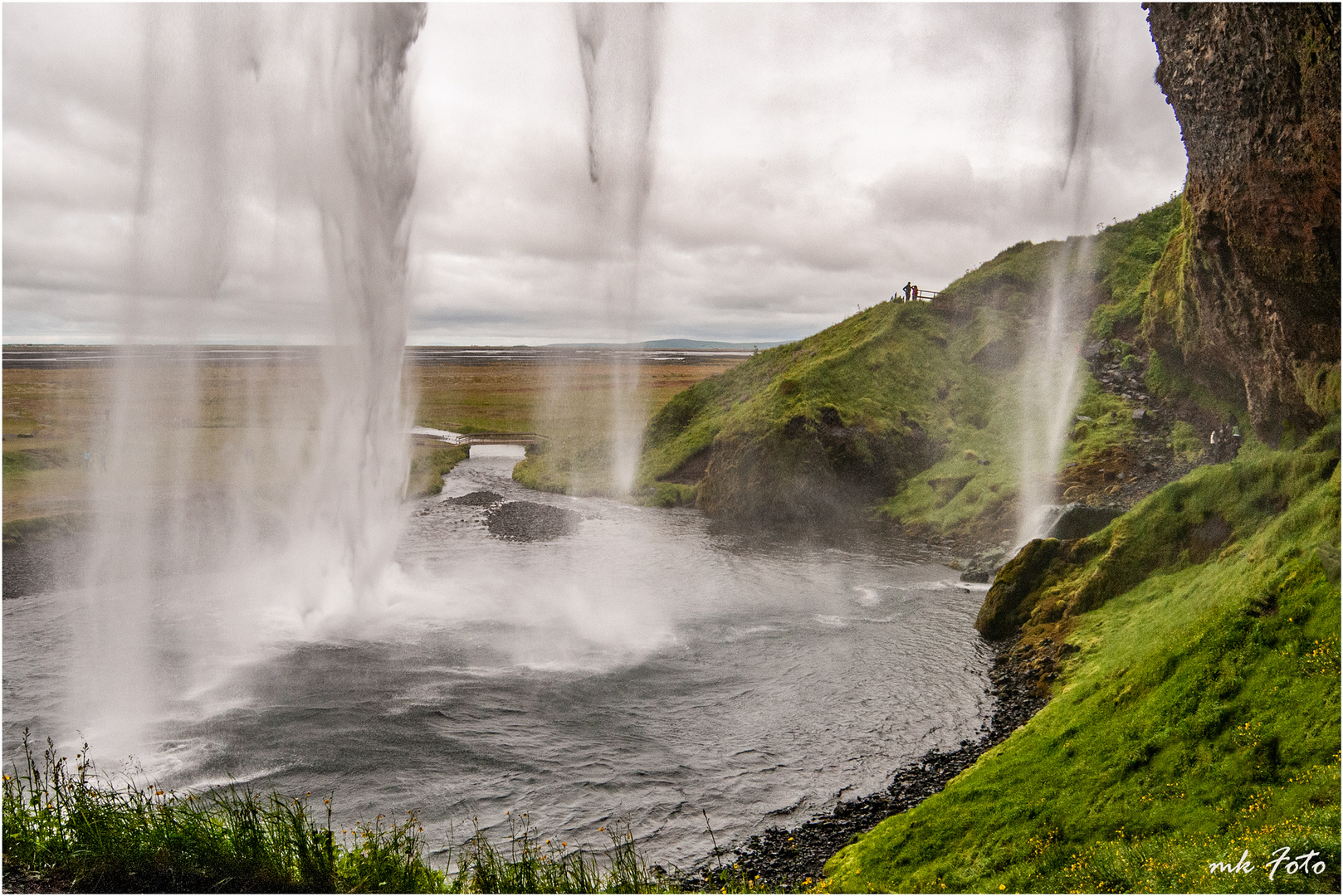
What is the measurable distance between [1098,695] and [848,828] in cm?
774

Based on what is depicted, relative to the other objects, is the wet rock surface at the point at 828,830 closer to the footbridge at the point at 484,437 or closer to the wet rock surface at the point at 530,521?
the wet rock surface at the point at 530,521

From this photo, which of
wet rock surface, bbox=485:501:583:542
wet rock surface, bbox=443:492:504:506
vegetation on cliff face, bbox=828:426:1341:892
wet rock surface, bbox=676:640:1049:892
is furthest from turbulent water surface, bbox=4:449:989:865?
wet rock surface, bbox=443:492:504:506

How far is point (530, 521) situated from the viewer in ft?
190

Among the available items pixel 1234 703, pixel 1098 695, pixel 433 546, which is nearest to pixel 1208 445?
pixel 1098 695

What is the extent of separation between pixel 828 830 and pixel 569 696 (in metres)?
10.4

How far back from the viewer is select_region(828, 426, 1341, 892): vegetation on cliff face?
13586 millimetres

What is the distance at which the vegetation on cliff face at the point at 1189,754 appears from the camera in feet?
44.6

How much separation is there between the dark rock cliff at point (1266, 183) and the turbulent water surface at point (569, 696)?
47.1 ft

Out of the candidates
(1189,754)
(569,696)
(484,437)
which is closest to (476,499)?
(569,696)

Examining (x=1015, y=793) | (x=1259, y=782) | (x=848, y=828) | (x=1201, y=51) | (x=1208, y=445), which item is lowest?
(x=848, y=828)

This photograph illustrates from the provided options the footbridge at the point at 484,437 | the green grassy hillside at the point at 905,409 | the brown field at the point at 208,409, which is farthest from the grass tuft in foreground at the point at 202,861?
the footbridge at the point at 484,437

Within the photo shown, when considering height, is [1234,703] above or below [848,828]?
above

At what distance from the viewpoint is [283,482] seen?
2458 inches

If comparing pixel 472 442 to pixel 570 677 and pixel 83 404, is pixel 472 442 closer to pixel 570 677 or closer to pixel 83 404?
pixel 83 404
